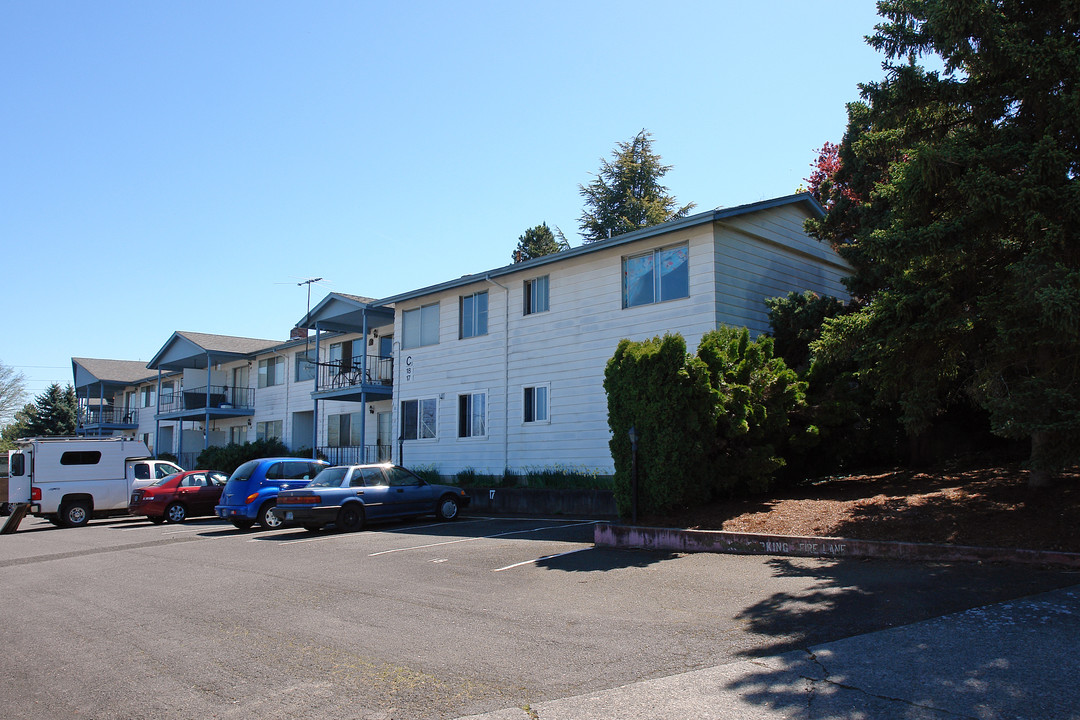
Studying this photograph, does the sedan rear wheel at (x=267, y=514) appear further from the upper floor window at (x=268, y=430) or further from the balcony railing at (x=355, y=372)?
the upper floor window at (x=268, y=430)

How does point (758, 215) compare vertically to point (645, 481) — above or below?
above

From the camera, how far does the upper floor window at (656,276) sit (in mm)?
17750

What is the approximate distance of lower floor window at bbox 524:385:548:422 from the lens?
2045 cm

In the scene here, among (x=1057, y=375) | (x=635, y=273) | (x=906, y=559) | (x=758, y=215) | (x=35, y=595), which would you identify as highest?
(x=758, y=215)

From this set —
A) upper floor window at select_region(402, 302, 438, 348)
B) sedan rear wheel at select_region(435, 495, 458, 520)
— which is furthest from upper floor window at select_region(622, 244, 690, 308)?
upper floor window at select_region(402, 302, 438, 348)

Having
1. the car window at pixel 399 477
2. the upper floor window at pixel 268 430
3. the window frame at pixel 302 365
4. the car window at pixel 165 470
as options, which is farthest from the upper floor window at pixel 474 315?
the upper floor window at pixel 268 430

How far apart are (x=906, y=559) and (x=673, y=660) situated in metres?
4.54

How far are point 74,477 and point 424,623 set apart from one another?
59.7 feet

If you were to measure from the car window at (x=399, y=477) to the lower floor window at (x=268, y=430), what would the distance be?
62.9ft

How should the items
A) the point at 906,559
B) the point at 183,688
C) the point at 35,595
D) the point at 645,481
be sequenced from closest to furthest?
1. the point at 183,688
2. the point at 906,559
3. the point at 35,595
4. the point at 645,481

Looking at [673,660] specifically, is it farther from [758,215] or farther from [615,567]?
[758,215]

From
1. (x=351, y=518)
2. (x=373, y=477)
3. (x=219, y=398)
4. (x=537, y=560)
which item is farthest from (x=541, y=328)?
(x=219, y=398)

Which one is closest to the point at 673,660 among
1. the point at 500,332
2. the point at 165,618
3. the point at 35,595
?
the point at 165,618

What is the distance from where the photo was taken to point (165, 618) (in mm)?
7992
